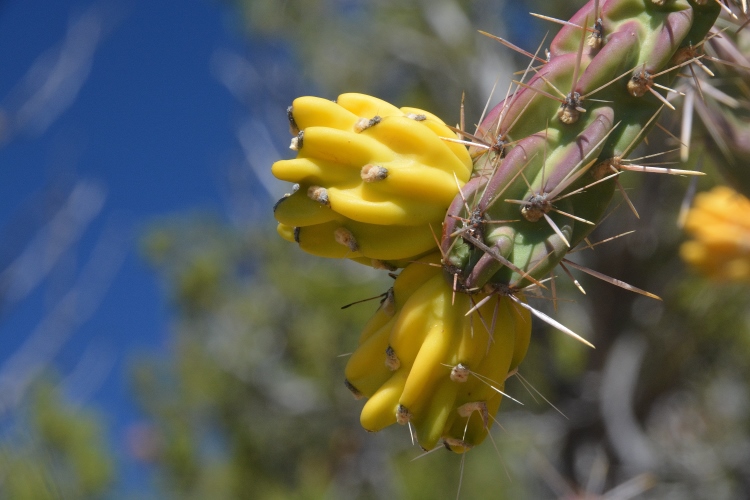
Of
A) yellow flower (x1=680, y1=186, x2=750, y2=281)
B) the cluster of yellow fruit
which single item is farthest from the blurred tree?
the cluster of yellow fruit

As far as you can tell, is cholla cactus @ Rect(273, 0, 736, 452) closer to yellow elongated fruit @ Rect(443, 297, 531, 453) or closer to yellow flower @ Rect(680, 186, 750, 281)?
yellow elongated fruit @ Rect(443, 297, 531, 453)

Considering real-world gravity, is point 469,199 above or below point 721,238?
above

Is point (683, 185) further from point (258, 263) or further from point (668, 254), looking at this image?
point (258, 263)

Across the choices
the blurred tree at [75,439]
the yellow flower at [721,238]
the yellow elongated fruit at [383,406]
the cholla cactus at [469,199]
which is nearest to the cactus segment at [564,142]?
the cholla cactus at [469,199]

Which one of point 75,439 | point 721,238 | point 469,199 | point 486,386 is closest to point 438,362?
point 486,386

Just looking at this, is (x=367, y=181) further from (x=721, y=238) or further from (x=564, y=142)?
(x=721, y=238)

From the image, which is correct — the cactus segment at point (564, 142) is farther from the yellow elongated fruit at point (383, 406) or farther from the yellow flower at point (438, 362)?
the yellow elongated fruit at point (383, 406)

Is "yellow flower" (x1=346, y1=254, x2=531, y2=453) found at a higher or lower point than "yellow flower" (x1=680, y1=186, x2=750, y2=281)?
higher
